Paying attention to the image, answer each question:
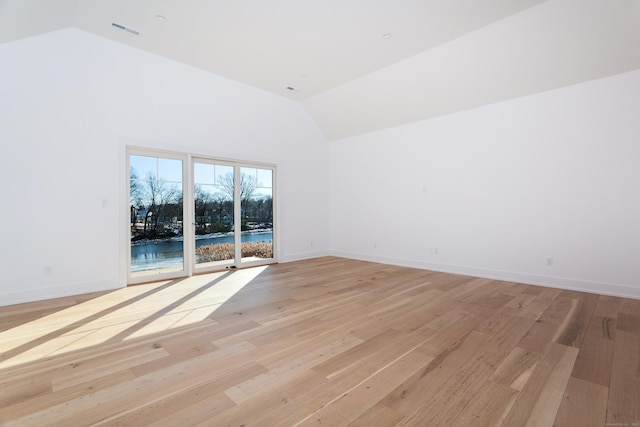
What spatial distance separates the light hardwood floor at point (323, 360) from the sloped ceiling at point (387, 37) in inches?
127

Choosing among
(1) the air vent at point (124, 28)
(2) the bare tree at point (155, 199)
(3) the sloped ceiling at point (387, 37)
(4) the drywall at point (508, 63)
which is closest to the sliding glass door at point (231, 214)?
(2) the bare tree at point (155, 199)

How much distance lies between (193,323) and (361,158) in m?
5.28

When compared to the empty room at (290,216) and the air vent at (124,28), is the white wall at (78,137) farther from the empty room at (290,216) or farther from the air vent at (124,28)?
the air vent at (124,28)

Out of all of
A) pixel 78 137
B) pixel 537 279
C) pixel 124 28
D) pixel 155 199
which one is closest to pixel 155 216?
pixel 155 199

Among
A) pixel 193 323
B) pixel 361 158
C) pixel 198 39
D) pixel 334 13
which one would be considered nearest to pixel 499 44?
pixel 334 13

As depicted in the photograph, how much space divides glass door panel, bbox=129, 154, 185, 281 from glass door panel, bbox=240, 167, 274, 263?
4.13 feet

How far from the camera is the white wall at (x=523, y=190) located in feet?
13.3

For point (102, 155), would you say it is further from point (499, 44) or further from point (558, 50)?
point (558, 50)

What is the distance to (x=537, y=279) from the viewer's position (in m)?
4.64

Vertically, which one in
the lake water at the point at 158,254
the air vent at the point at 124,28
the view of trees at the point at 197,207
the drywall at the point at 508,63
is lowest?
the lake water at the point at 158,254

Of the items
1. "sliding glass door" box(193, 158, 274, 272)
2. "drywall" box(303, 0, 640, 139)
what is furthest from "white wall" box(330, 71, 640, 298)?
"sliding glass door" box(193, 158, 274, 272)

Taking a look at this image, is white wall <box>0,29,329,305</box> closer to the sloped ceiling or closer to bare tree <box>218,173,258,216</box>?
the sloped ceiling

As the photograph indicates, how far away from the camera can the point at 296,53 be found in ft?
14.9

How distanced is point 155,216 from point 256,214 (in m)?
1.98
